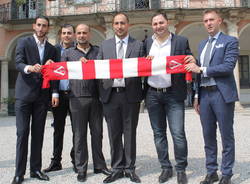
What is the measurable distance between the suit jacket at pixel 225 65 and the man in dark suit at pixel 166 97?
1.06 feet

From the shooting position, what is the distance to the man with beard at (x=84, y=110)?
4.17m

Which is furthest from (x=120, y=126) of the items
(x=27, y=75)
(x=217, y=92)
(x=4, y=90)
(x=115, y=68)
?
(x=4, y=90)

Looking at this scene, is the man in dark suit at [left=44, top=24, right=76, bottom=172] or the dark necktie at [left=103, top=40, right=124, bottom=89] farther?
the man in dark suit at [left=44, top=24, right=76, bottom=172]

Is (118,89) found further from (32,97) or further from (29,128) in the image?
(29,128)

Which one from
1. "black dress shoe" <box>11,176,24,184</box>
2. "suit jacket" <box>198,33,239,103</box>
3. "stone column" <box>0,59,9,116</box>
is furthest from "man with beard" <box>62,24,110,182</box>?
"stone column" <box>0,59,9,116</box>

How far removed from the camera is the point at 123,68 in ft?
13.4

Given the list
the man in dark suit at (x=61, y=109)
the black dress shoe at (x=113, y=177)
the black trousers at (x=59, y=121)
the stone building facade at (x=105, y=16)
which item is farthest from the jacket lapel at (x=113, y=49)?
the stone building facade at (x=105, y=16)

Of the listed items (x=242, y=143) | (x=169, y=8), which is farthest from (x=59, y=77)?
(x=169, y=8)

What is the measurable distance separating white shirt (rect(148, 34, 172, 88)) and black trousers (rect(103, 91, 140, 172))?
1.32ft

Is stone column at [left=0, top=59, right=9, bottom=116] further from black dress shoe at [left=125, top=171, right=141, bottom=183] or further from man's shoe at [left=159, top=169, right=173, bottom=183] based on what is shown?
man's shoe at [left=159, top=169, right=173, bottom=183]

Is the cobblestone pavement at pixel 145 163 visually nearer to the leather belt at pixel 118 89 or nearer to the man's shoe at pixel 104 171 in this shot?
the man's shoe at pixel 104 171

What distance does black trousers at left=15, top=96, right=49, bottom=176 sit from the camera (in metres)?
4.07

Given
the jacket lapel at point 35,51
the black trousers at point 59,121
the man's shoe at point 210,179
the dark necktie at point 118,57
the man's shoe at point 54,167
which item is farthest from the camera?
the black trousers at point 59,121

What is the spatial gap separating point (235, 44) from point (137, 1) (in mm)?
14943
